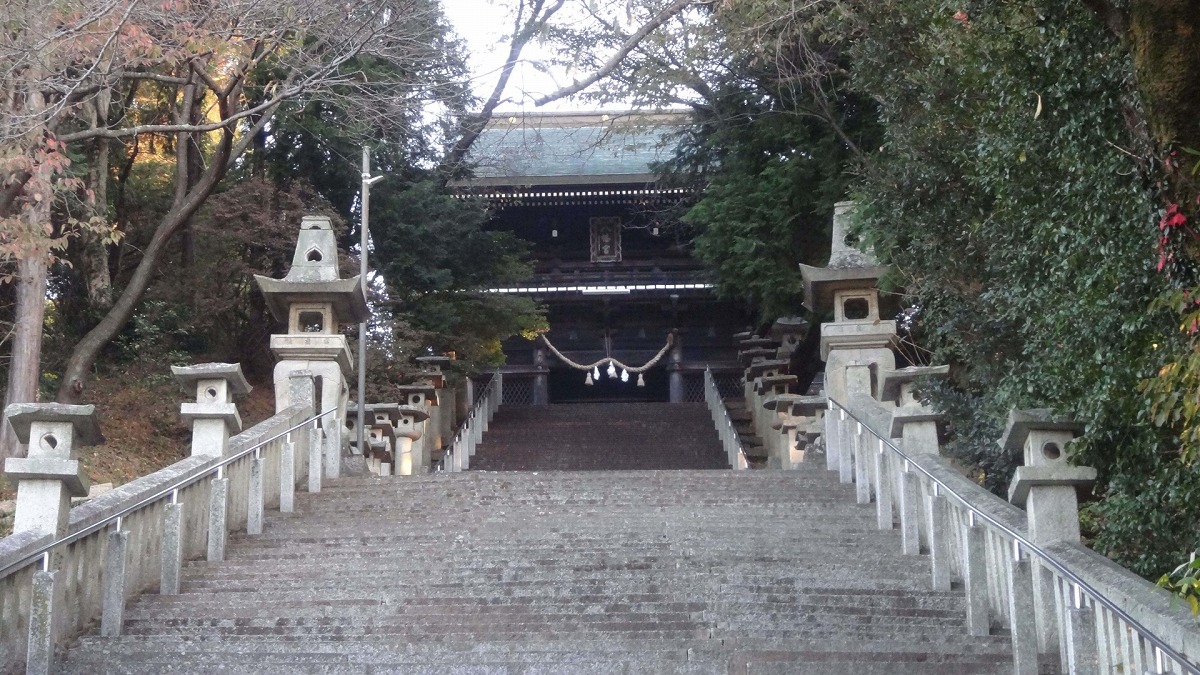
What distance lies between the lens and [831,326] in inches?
475

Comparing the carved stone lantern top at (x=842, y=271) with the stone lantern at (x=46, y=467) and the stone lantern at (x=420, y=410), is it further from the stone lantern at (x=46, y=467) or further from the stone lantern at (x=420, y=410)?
the stone lantern at (x=46, y=467)

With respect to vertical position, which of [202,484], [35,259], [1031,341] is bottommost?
[202,484]

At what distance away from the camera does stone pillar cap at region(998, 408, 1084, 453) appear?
6008 mm

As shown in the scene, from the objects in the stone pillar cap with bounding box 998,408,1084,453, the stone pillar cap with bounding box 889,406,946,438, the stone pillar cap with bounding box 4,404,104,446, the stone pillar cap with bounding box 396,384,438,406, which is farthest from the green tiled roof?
the stone pillar cap with bounding box 998,408,1084,453

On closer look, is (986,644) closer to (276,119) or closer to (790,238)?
(790,238)

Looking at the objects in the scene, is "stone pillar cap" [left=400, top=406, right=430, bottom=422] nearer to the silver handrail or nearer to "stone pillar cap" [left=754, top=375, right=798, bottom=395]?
the silver handrail

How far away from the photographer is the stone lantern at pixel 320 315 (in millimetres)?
11516

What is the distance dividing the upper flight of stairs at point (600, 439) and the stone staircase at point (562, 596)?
23.8ft

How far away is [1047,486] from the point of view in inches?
239

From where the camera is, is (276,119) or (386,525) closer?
(386,525)

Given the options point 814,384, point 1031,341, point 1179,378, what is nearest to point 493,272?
point 814,384

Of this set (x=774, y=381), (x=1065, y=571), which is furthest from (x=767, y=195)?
(x=1065, y=571)

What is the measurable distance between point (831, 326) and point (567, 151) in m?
15.7

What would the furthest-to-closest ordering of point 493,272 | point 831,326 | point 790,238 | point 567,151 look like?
point 567,151, point 493,272, point 790,238, point 831,326
